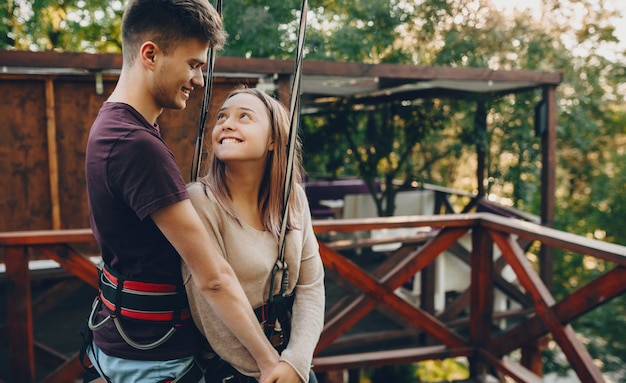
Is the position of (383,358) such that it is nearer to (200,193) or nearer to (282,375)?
(282,375)

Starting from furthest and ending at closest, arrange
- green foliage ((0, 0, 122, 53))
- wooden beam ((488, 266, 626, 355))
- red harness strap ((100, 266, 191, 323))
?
green foliage ((0, 0, 122, 53)) → wooden beam ((488, 266, 626, 355)) → red harness strap ((100, 266, 191, 323))

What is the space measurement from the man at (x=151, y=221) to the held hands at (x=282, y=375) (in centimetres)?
2

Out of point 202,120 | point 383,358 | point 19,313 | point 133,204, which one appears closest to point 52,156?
point 19,313

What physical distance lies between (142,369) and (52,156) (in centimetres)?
355

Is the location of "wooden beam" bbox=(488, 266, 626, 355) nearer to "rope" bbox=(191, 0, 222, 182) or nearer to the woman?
the woman

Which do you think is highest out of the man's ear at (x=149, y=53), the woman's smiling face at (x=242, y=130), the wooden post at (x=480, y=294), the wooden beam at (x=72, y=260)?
the man's ear at (x=149, y=53)

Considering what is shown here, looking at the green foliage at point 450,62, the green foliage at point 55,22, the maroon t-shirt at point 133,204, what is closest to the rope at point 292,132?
the maroon t-shirt at point 133,204

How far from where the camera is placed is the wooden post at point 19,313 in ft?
8.62

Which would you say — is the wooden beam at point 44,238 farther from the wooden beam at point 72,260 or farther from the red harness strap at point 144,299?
the red harness strap at point 144,299

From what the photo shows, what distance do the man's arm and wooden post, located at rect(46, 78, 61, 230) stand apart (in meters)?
3.63

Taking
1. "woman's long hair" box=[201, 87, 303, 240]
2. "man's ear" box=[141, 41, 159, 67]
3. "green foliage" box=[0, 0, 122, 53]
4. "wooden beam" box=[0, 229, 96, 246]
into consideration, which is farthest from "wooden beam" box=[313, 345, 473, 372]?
"green foliage" box=[0, 0, 122, 53]

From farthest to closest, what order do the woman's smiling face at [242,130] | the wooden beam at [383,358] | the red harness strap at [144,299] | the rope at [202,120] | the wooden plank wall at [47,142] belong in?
the wooden plank wall at [47,142], the wooden beam at [383,358], the rope at [202,120], the woman's smiling face at [242,130], the red harness strap at [144,299]

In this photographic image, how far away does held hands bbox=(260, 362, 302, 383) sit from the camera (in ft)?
4.26

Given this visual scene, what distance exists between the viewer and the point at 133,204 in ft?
3.55
